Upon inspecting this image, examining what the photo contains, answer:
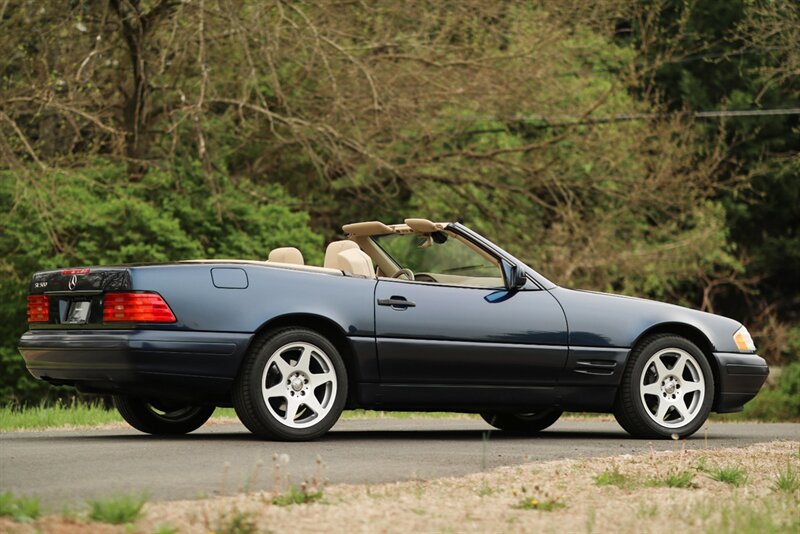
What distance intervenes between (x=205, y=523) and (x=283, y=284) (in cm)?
338

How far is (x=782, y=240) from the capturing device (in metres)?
38.8

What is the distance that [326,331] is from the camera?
898cm

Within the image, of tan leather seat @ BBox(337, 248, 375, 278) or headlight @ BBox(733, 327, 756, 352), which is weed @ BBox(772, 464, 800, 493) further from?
tan leather seat @ BBox(337, 248, 375, 278)

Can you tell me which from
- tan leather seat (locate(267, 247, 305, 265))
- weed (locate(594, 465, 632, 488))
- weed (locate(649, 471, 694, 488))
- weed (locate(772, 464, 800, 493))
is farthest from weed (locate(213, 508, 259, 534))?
tan leather seat (locate(267, 247, 305, 265))

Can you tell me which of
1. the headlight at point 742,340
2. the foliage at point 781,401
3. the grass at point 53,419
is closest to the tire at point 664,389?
the headlight at point 742,340

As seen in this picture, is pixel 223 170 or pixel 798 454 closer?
pixel 798 454

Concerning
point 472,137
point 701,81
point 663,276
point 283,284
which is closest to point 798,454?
point 283,284

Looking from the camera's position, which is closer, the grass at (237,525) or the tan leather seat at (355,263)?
the grass at (237,525)

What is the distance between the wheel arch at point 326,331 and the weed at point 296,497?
2.49m

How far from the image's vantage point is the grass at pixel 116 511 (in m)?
5.49

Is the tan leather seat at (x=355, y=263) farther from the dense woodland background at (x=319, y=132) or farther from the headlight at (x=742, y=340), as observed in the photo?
the dense woodland background at (x=319, y=132)

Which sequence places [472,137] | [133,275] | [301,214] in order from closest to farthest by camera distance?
[133,275] < [301,214] < [472,137]

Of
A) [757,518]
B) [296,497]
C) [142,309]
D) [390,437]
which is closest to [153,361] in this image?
[142,309]

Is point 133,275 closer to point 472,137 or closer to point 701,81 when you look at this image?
point 472,137
